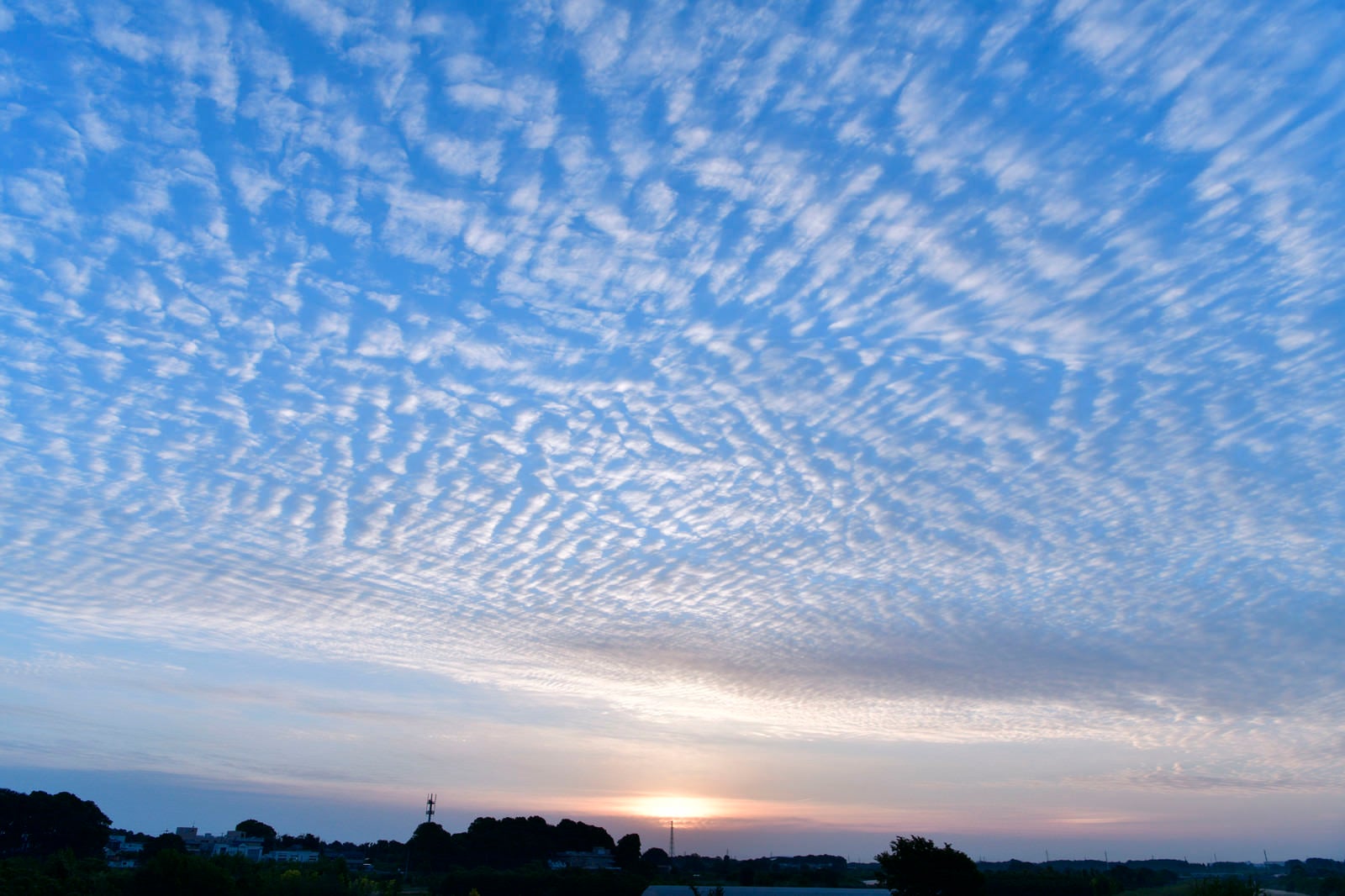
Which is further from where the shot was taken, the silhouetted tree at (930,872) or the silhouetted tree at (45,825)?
the silhouetted tree at (45,825)

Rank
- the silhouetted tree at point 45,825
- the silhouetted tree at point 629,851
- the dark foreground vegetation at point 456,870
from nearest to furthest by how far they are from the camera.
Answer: the dark foreground vegetation at point 456,870 → the silhouetted tree at point 45,825 → the silhouetted tree at point 629,851

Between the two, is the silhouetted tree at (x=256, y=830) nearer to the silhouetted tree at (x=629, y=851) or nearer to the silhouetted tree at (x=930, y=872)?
the silhouetted tree at (x=629, y=851)

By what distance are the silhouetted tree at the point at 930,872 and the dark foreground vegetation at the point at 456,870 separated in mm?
43

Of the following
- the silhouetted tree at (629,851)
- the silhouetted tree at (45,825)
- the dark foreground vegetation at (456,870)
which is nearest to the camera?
the dark foreground vegetation at (456,870)

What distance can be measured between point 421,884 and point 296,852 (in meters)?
31.3

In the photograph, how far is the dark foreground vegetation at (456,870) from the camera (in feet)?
106

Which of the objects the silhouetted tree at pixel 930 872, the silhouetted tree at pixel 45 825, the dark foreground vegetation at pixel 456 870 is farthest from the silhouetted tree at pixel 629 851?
the silhouetted tree at pixel 930 872

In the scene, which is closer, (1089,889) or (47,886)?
(47,886)

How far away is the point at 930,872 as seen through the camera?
118 feet

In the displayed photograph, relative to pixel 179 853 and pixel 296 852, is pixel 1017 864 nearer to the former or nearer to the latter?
pixel 296 852

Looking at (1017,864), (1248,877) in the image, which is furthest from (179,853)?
(1017,864)

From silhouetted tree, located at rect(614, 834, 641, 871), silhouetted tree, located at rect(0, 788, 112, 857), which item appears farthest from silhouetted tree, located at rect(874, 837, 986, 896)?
silhouetted tree, located at rect(0, 788, 112, 857)

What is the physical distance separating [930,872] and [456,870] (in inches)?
1792

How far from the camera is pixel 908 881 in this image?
36500 millimetres
